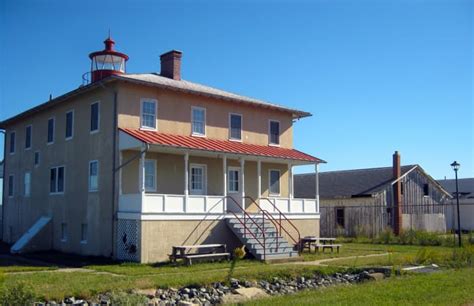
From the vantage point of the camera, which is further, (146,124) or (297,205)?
(297,205)

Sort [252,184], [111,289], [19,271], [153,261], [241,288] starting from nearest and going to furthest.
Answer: [111,289] < [241,288] < [19,271] < [153,261] < [252,184]

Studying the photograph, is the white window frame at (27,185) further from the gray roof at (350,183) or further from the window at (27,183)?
the gray roof at (350,183)

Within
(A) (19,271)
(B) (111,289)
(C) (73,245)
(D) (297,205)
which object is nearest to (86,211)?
(C) (73,245)

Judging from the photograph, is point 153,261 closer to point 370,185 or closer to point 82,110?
point 82,110

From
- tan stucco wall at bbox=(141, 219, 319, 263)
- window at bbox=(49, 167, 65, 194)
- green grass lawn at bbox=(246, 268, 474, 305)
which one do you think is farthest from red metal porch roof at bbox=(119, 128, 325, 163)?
green grass lawn at bbox=(246, 268, 474, 305)

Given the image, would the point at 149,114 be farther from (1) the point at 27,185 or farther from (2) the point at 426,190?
(2) the point at 426,190

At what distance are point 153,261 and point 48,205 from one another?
8994mm

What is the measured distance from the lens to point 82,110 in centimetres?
2475

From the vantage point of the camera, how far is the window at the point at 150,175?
22891 millimetres

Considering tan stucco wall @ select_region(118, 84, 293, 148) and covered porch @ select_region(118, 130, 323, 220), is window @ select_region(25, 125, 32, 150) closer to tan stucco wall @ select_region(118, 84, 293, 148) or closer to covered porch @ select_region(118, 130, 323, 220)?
tan stucco wall @ select_region(118, 84, 293, 148)

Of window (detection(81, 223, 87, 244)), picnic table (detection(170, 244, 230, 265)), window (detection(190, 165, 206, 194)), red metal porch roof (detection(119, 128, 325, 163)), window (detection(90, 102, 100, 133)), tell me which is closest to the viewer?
picnic table (detection(170, 244, 230, 265))

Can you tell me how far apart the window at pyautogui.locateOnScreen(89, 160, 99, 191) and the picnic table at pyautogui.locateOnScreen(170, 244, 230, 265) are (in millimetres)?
5000

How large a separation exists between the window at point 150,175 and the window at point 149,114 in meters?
1.45

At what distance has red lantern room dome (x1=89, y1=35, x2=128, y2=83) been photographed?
26547mm
